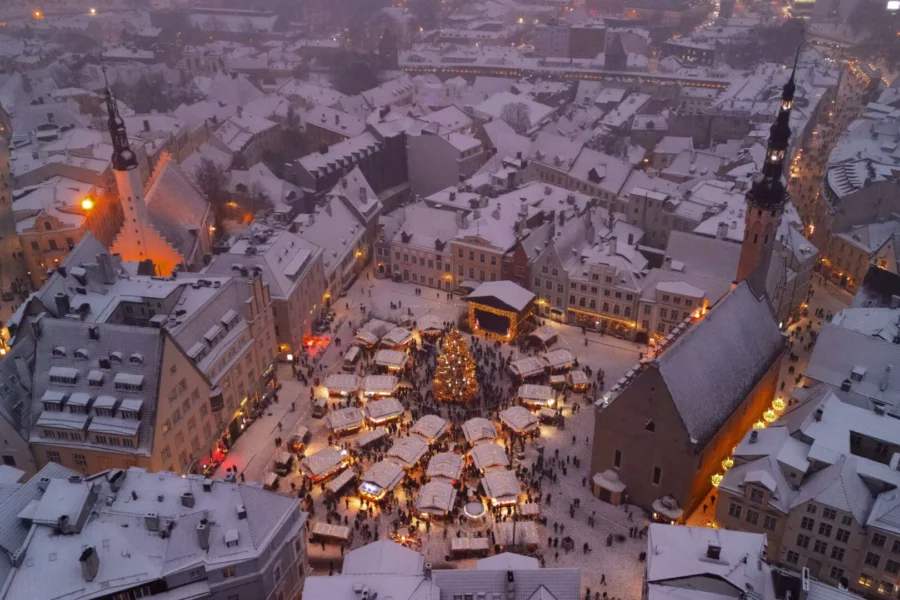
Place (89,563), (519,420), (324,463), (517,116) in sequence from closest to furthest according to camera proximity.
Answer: (89,563) → (324,463) → (519,420) → (517,116)

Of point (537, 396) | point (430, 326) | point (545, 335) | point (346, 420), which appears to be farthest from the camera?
point (430, 326)

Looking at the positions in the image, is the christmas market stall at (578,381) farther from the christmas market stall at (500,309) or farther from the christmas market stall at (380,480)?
the christmas market stall at (380,480)

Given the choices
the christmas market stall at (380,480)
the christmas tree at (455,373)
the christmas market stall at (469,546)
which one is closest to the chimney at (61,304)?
the christmas market stall at (380,480)

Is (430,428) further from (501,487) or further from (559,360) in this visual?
Answer: (559,360)

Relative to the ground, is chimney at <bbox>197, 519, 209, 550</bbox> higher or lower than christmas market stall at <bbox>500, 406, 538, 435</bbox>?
higher

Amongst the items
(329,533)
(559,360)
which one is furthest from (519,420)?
(329,533)

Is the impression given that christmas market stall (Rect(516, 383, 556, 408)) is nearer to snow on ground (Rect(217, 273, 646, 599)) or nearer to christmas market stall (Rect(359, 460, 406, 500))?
snow on ground (Rect(217, 273, 646, 599))

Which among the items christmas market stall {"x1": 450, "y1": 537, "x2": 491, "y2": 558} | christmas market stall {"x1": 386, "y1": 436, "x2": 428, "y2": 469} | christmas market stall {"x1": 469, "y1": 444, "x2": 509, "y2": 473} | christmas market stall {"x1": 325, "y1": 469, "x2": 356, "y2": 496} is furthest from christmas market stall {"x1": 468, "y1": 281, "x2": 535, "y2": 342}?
christmas market stall {"x1": 450, "y1": 537, "x2": 491, "y2": 558}
